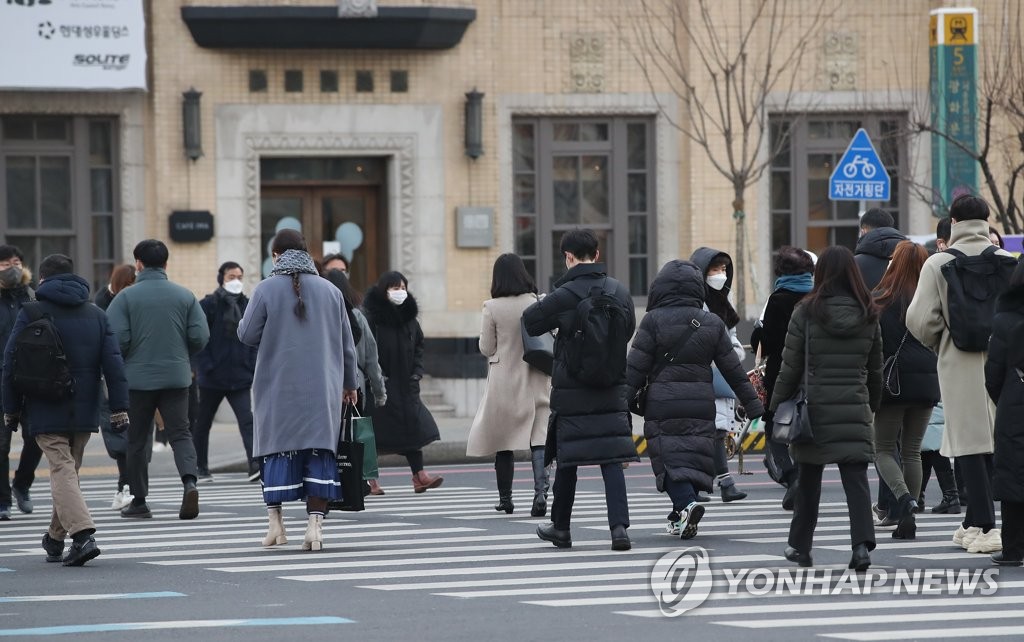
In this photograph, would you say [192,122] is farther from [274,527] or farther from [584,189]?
[274,527]

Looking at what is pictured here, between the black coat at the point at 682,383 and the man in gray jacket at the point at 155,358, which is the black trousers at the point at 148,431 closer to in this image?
the man in gray jacket at the point at 155,358

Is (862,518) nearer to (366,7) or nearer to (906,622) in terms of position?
(906,622)

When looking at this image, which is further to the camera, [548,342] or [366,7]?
[366,7]

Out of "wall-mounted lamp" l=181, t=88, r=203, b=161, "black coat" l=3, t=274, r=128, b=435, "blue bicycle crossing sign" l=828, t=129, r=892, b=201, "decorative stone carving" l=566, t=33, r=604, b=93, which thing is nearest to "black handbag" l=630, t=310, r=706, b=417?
"black coat" l=3, t=274, r=128, b=435

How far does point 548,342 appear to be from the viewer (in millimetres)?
14156

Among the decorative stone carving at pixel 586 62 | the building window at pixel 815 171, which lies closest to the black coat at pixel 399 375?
the decorative stone carving at pixel 586 62

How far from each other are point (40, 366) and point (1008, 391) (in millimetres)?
5762

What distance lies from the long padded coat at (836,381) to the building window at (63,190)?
1477 cm

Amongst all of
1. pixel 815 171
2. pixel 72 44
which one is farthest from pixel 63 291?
pixel 815 171

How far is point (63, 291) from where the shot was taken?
40.1 ft

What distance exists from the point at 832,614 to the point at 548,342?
5317 millimetres

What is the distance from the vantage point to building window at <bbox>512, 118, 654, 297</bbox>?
25203 mm

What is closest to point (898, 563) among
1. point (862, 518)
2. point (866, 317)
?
point (862, 518)

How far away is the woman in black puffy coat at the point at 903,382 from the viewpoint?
12531 millimetres
